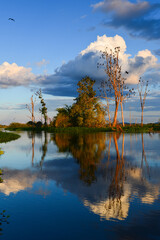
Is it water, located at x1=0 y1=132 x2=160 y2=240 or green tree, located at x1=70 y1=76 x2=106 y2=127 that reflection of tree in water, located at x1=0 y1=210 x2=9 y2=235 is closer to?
water, located at x1=0 y1=132 x2=160 y2=240

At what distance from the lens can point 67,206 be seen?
5730 mm


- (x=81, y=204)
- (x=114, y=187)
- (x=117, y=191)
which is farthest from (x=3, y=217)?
(x=114, y=187)

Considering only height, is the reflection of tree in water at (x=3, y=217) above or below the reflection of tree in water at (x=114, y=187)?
below

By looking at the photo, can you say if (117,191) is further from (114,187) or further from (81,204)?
(81,204)

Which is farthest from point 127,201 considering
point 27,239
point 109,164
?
point 109,164

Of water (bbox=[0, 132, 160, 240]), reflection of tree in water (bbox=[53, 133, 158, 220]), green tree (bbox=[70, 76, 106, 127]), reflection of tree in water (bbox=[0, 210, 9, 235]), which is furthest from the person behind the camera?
green tree (bbox=[70, 76, 106, 127])

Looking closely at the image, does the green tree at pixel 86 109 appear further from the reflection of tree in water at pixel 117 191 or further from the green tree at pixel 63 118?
the reflection of tree in water at pixel 117 191

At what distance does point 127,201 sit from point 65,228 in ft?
6.84

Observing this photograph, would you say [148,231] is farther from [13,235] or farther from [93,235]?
[13,235]

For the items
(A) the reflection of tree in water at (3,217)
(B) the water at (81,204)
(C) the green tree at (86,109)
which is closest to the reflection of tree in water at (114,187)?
(B) the water at (81,204)

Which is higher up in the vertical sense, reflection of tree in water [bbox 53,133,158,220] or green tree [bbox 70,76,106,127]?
green tree [bbox 70,76,106,127]

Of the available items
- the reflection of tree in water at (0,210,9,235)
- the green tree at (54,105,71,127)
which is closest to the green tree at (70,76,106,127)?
the green tree at (54,105,71,127)

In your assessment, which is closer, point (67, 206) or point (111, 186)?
point (67, 206)

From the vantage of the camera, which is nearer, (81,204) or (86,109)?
(81,204)
